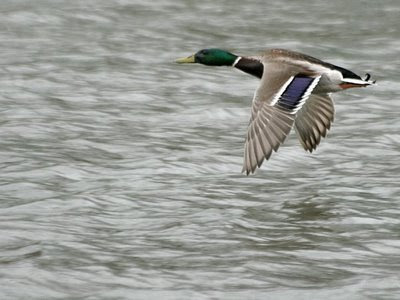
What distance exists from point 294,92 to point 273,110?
0.35 metres

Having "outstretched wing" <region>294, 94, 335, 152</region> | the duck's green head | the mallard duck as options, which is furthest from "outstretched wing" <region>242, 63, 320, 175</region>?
the duck's green head

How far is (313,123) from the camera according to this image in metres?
10.5

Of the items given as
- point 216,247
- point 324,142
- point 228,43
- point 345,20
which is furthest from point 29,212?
point 345,20

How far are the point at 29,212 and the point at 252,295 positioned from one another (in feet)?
7.18

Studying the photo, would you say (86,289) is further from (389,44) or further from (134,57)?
(389,44)

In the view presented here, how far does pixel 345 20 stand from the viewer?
625 inches

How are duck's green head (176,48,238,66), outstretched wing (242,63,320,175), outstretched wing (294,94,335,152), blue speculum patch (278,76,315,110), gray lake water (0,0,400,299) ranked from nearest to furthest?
gray lake water (0,0,400,299), outstretched wing (242,63,320,175), blue speculum patch (278,76,315,110), outstretched wing (294,94,335,152), duck's green head (176,48,238,66)

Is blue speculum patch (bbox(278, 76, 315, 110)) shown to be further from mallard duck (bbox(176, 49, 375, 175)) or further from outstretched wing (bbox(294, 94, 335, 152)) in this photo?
outstretched wing (bbox(294, 94, 335, 152))

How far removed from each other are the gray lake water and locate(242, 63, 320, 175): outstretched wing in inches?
15.5

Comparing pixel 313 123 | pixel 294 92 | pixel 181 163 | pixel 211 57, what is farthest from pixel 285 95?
pixel 211 57

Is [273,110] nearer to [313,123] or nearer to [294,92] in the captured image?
[294,92]

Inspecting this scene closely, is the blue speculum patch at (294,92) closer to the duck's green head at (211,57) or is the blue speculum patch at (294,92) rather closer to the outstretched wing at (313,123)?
the outstretched wing at (313,123)

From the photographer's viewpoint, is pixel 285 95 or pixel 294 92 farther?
pixel 294 92

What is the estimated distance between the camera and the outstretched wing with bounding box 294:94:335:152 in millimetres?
10500
